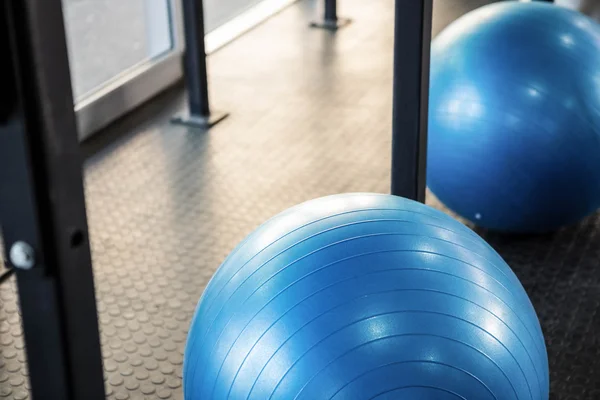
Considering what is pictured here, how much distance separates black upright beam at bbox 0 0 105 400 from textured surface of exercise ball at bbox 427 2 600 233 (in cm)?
160

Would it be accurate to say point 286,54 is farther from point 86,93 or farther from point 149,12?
point 86,93

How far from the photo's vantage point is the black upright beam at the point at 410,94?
2080 millimetres

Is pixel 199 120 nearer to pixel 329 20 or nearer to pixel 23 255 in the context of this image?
pixel 329 20

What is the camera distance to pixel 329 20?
494 cm

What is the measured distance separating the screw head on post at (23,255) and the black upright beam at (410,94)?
4.07 feet

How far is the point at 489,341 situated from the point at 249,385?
1.38 feet

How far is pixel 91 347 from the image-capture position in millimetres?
1211

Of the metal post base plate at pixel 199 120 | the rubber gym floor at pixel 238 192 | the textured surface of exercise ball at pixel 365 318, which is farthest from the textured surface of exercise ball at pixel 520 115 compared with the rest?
the metal post base plate at pixel 199 120

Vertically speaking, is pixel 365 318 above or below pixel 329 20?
above

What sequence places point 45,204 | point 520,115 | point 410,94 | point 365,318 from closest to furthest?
point 45,204 < point 365,318 < point 410,94 < point 520,115

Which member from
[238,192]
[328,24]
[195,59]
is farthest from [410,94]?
[328,24]

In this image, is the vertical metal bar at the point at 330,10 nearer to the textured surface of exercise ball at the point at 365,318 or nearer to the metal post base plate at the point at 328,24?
the metal post base plate at the point at 328,24

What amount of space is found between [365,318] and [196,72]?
2.37 meters

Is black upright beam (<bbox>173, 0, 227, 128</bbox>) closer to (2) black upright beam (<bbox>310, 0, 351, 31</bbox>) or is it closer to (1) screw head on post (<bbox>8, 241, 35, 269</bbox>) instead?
(2) black upright beam (<bbox>310, 0, 351, 31</bbox>)
